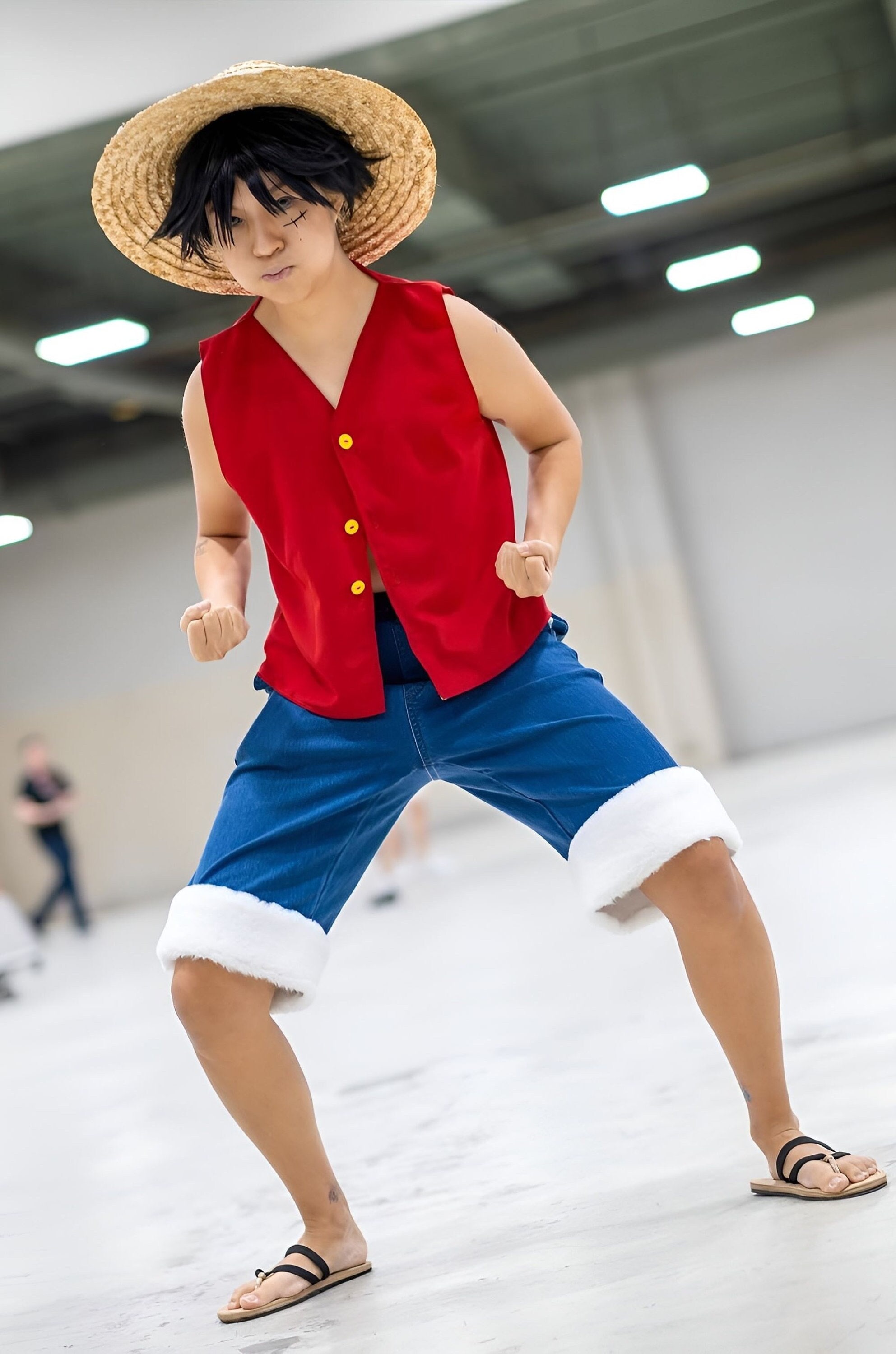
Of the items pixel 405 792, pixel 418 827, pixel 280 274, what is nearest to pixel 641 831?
pixel 405 792

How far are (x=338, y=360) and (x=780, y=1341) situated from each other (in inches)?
43.7

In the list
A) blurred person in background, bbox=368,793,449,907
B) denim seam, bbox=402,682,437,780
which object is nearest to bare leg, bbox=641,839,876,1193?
denim seam, bbox=402,682,437,780

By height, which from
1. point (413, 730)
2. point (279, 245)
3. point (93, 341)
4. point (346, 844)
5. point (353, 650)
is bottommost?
point (346, 844)

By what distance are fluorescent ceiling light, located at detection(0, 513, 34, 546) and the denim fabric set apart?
10.7 m

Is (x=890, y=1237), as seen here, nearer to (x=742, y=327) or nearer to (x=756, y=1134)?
(x=756, y=1134)

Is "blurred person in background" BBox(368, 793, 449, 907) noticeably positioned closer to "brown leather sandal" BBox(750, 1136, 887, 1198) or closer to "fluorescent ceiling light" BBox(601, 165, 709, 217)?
"fluorescent ceiling light" BBox(601, 165, 709, 217)

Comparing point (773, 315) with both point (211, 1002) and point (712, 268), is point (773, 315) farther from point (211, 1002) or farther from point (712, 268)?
point (211, 1002)

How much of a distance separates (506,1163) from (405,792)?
2.17ft

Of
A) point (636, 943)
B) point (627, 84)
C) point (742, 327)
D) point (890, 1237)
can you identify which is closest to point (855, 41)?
point (627, 84)

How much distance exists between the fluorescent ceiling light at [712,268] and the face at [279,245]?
8.86 metres

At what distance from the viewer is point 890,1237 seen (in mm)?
1299

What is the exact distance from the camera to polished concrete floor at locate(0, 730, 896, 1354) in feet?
4.31

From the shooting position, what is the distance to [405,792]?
1609 millimetres

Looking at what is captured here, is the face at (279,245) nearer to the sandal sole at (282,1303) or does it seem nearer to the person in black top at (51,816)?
the sandal sole at (282,1303)
